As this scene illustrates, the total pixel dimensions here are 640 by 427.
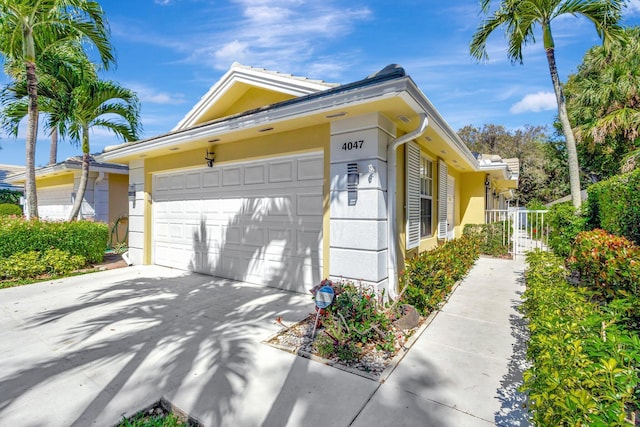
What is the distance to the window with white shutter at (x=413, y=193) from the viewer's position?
627cm

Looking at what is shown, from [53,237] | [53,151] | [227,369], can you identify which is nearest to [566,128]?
[227,369]

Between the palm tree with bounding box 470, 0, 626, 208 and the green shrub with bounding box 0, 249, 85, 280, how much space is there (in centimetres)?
1338

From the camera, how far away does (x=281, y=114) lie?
5305 millimetres

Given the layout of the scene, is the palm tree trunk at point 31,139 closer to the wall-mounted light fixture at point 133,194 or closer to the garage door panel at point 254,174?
the wall-mounted light fixture at point 133,194

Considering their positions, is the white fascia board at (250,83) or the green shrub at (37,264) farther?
the green shrub at (37,264)

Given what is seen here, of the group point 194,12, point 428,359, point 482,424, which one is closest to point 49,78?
point 194,12

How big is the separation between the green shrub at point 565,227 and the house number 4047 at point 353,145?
5417 millimetres

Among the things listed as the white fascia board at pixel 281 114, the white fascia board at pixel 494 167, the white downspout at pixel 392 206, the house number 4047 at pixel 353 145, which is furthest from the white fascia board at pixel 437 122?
the white fascia board at pixel 494 167

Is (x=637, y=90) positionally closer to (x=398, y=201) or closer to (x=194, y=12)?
Result: (x=398, y=201)

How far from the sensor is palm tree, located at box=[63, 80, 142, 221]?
Result: 31.9ft

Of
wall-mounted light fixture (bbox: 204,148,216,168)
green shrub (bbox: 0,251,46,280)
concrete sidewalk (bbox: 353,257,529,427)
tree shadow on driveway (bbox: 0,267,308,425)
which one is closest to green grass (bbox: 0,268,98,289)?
green shrub (bbox: 0,251,46,280)

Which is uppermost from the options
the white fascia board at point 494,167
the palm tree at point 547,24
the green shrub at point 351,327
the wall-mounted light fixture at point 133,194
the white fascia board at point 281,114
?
the palm tree at point 547,24

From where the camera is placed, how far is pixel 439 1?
23.5ft

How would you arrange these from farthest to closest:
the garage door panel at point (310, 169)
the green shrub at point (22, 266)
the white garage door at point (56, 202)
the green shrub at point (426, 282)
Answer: the white garage door at point (56, 202)
the green shrub at point (22, 266)
the garage door panel at point (310, 169)
the green shrub at point (426, 282)
